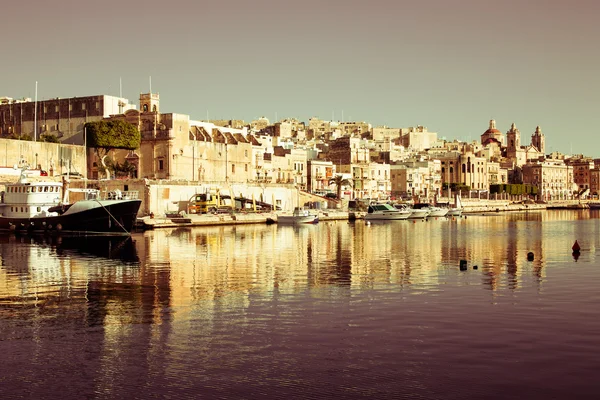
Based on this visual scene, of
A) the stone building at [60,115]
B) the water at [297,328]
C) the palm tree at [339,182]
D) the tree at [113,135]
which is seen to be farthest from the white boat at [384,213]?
the water at [297,328]

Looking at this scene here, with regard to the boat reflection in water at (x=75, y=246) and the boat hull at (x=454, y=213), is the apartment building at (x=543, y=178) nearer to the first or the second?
the boat hull at (x=454, y=213)

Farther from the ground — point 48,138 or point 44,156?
point 48,138

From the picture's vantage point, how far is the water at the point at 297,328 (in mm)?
14523

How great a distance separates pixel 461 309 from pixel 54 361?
11.5 metres

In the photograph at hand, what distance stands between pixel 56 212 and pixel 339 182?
192 feet

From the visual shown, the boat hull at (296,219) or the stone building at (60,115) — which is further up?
the stone building at (60,115)

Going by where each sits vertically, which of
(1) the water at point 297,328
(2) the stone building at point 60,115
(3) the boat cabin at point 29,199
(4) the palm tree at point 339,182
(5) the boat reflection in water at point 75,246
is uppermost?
(2) the stone building at point 60,115

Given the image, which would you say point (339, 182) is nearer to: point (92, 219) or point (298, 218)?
point (298, 218)

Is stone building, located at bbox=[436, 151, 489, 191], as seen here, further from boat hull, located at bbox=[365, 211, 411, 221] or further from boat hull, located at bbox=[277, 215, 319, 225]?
boat hull, located at bbox=[277, 215, 319, 225]

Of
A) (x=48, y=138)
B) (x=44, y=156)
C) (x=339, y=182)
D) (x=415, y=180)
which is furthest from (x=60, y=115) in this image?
(x=415, y=180)

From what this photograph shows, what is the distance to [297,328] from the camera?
19.3 meters

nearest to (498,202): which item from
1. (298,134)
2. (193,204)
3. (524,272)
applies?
(298,134)

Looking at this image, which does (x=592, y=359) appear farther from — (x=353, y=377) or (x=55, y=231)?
(x=55, y=231)

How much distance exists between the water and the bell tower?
178 ft
